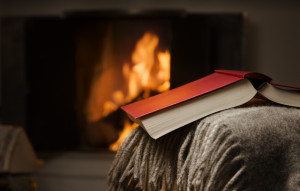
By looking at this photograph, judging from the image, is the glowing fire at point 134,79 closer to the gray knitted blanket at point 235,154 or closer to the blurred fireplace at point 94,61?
the blurred fireplace at point 94,61

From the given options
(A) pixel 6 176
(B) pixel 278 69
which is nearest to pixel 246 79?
(A) pixel 6 176

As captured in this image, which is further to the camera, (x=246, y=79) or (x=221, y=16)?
(x=221, y=16)

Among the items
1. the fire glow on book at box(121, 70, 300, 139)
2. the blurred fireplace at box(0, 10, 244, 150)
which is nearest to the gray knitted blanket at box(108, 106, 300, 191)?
the fire glow on book at box(121, 70, 300, 139)

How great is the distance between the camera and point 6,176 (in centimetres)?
141

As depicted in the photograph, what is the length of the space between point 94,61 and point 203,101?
6.33ft

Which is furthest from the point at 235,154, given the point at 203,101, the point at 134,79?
the point at 134,79

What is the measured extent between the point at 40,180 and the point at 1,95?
1.67ft

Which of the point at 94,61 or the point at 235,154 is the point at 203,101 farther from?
the point at 94,61

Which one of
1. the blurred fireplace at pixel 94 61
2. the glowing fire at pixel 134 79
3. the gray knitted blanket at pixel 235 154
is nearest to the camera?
the gray knitted blanket at pixel 235 154

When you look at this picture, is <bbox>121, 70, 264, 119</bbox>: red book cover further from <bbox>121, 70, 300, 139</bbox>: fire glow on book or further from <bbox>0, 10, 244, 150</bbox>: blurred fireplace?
<bbox>0, 10, 244, 150</bbox>: blurred fireplace

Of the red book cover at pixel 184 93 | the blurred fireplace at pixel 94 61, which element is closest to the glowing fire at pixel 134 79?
the blurred fireplace at pixel 94 61

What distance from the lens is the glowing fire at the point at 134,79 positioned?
2.29 meters

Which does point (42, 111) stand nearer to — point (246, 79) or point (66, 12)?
point (66, 12)

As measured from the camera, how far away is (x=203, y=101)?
1.62 ft
